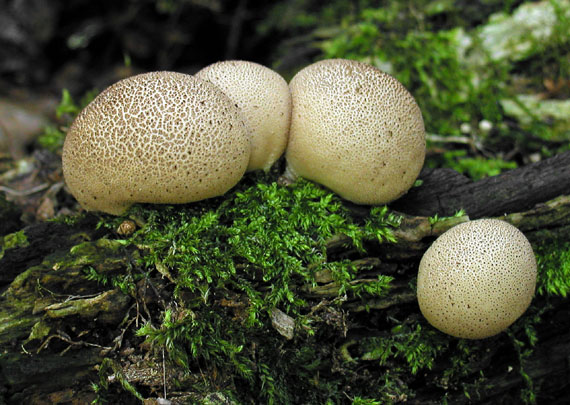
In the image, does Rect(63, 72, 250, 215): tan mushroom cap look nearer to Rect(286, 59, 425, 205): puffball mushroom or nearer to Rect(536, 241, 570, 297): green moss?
Rect(286, 59, 425, 205): puffball mushroom

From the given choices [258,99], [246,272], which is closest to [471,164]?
[258,99]

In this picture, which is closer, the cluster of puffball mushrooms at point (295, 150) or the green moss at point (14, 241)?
the cluster of puffball mushrooms at point (295, 150)

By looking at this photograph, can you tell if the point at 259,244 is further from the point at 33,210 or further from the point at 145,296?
the point at 33,210

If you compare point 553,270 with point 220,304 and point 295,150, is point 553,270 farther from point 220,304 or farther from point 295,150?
point 220,304

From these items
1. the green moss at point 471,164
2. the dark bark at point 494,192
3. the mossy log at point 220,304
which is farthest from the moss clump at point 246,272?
the green moss at point 471,164

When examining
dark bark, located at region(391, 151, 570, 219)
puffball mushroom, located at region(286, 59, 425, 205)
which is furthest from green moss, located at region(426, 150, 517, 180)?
puffball mushroom, located at region(286, 59, 425, 205)

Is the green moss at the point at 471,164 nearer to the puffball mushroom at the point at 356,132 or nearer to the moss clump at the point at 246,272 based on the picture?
the puffball mushroom at the point at 356,132
